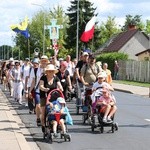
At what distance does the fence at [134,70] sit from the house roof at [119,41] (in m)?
21.6

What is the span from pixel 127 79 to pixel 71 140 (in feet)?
135

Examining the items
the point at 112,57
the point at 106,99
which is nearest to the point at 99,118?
the point at 106,99

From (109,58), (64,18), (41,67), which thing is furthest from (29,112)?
(64,18)

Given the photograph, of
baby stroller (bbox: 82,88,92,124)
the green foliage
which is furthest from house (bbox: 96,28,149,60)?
baby stroller (bbox: 82,88,92,124)

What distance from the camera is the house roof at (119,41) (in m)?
75.3

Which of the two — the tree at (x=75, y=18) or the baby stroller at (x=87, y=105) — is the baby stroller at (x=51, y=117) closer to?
the baby stroller at (x=87, y=105)

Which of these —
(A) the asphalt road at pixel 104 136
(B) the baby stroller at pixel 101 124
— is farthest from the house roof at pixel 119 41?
(B) the baby stroller at pixel 101 124

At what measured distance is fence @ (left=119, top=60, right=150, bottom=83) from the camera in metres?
45.8

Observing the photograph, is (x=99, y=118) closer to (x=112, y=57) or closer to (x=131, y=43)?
(x=112, y=57)

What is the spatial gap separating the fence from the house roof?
21.6 meters

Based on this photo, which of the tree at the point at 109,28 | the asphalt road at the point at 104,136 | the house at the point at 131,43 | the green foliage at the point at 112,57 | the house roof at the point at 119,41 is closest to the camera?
the asphalt road at the point at 104,136

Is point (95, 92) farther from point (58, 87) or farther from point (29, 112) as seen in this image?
point (29, 112)

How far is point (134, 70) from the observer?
4909 cm

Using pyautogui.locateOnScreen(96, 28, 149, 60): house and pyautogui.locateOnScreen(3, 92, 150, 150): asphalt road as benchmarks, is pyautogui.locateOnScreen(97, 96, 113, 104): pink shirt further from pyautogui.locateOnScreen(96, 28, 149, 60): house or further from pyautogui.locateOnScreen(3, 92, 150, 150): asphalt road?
pyautogui.locateOnScreen(96, 28, 149, 60): house
